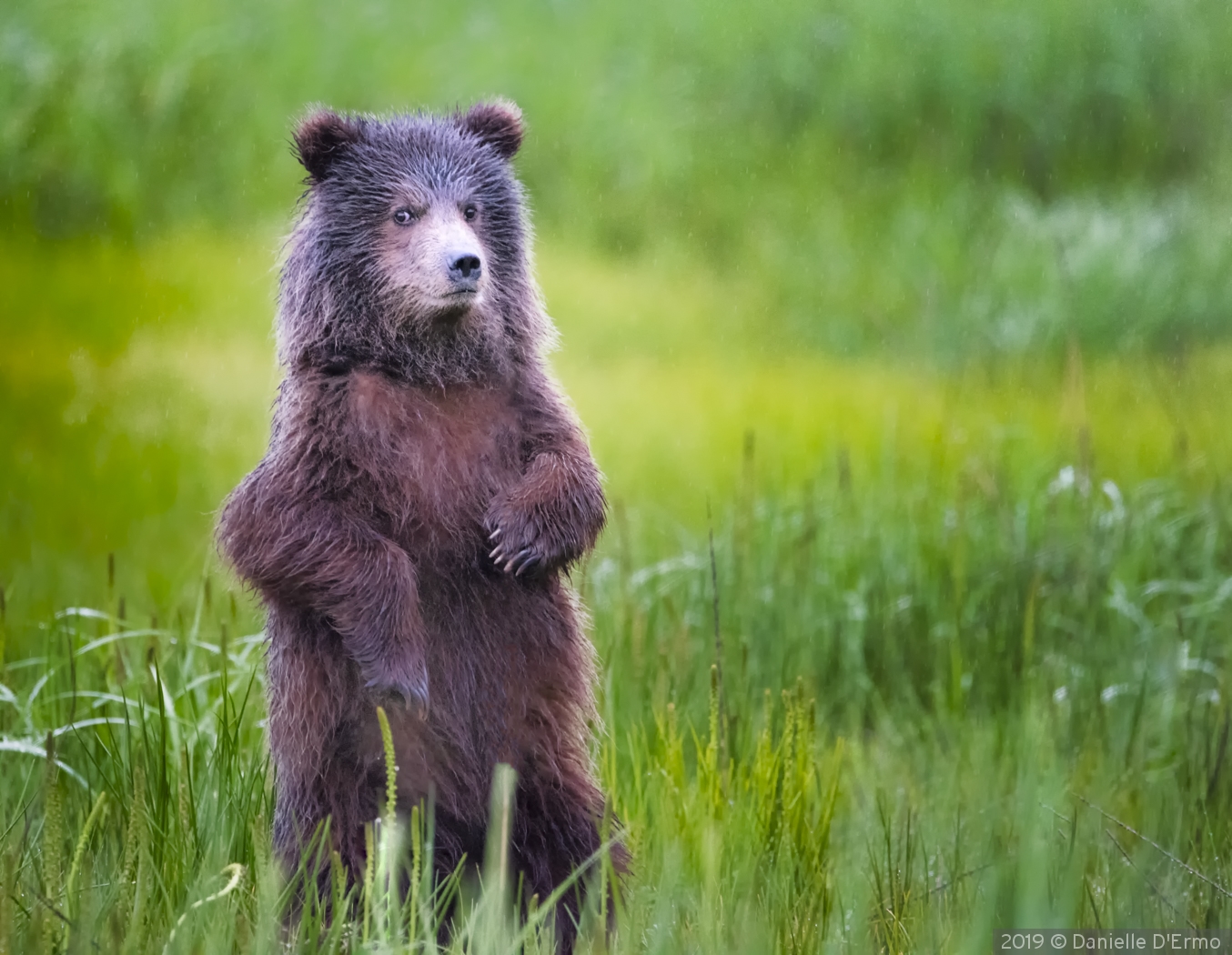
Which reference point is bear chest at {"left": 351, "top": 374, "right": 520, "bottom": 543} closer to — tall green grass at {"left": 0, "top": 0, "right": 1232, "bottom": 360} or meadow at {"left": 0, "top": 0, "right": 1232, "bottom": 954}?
meadow at {"left": 0, "top": 0, "right": 1232, "bottom": 954}

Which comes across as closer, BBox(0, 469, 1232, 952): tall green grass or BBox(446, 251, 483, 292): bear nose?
BBox(0, 469, 1232, 952): tall green grass

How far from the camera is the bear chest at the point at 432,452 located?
2982 millimetres

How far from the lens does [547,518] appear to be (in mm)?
2957

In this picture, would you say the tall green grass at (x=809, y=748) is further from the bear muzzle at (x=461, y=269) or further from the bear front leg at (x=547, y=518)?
the bear muzzle at (x=461, y=269)

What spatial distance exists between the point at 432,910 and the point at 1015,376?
473 cm

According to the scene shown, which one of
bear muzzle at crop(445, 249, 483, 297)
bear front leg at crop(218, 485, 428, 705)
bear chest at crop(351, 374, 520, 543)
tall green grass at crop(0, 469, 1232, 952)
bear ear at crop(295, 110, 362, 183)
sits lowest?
tall green grass at crop(0, 469, 1232, 952)

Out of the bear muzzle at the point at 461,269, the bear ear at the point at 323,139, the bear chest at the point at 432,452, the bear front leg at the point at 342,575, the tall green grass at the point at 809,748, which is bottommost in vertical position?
the tall green grass at the point at 809,748

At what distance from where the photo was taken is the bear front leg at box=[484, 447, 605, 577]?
2945mm

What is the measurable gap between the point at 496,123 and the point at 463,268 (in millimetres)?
607

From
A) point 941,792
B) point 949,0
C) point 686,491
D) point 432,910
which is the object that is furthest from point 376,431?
point 949,0

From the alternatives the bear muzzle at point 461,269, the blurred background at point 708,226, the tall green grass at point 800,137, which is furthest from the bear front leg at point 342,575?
the tall green grass at point 800,137

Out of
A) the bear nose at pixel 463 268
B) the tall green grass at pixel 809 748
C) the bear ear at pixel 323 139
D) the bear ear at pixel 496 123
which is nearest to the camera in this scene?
the tall green grass at pixel 809 748

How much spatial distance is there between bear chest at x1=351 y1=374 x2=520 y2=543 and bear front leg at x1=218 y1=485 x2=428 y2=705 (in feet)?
0.36

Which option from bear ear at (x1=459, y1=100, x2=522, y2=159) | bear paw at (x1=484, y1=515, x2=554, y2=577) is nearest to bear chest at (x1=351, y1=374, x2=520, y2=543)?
bear paw at (x1=484, y1=515, x2=554, y2=577)
